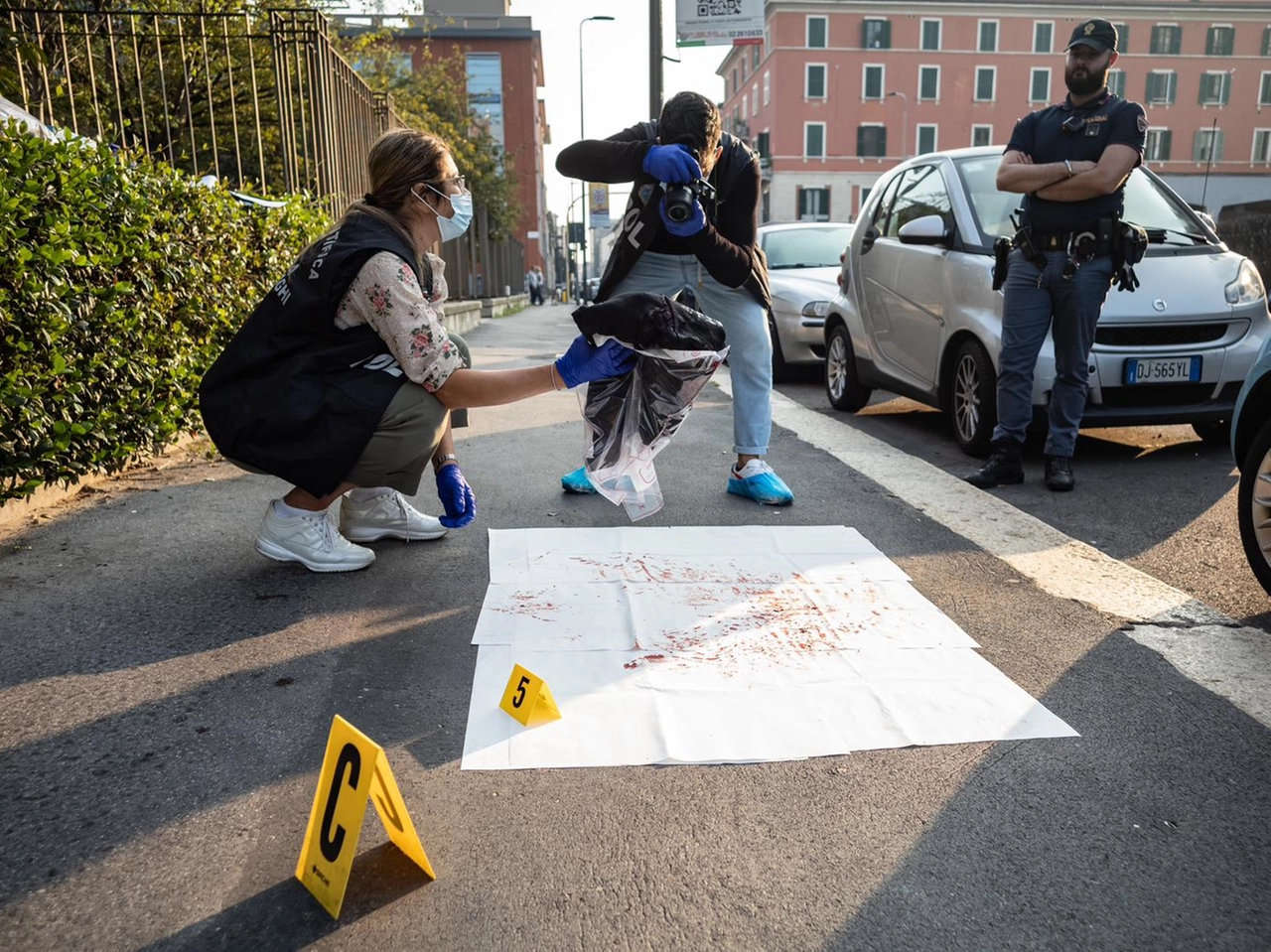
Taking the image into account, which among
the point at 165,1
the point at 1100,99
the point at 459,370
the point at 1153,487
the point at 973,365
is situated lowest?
the point at 1153,487

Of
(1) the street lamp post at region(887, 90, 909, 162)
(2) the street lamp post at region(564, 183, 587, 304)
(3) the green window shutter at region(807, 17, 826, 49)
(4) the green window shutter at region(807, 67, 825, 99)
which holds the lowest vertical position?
(2) the street lamp post at region(564, 183, 587, 304)

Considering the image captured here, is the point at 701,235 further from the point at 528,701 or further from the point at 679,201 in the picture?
the point at 528,701

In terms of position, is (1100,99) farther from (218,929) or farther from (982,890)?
(218,929)

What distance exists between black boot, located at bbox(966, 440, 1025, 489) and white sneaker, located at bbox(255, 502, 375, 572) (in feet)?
9.93

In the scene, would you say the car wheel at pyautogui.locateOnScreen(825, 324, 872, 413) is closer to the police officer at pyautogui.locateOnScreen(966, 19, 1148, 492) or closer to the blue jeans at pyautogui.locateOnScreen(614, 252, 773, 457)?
the police officer at pyautogui.locateOnScreen(966, 19, 1148, 492)

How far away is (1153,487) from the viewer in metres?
4.90

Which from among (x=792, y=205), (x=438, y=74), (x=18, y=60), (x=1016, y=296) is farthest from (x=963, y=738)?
(x=792, y=205)

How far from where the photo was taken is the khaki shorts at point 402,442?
128 inches

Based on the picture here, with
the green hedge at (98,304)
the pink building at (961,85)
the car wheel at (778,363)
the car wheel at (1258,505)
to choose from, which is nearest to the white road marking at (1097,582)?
the car wheel at (1258,505)

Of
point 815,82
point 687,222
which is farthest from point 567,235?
point 687,222

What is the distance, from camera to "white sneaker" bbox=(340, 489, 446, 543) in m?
3.89

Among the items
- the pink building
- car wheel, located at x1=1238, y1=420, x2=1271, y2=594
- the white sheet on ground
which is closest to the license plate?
car wheel, located at x1=1238, y1=420, x2=1271, y2=594

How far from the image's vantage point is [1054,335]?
486 centimetres

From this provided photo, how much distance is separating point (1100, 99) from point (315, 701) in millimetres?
4412
